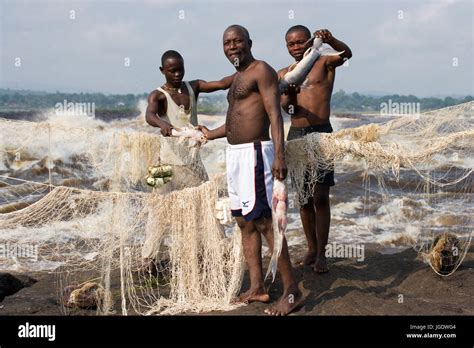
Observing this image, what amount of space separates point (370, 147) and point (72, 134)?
9.48 feet

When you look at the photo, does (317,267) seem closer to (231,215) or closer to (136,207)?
(231,215)

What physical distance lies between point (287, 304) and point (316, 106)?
217cm

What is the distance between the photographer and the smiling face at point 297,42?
559 centimetres

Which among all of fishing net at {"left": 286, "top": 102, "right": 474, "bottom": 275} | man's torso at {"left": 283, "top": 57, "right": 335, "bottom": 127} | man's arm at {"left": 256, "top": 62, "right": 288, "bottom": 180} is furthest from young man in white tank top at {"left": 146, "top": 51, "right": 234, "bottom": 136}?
fishing net at {"left": 286, "top": 102, "right": 474, "bottom": 275}

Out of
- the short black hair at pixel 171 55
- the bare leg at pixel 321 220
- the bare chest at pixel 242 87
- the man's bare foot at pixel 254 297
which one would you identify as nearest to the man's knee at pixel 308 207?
the bare leg at pixel 321 220

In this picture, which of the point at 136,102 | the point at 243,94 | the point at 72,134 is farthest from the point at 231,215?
the point at 136,102

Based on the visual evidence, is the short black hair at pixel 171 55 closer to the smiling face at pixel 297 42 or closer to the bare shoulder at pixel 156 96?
the bare shoulder at pixel 156 96

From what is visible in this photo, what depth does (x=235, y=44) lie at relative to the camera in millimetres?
4543

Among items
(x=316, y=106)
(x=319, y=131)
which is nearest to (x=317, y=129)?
(x=319, y=131)

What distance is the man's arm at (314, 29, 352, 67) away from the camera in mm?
5375

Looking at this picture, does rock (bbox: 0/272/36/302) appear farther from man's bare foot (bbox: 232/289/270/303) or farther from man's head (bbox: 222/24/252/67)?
man's head (bbox: 222/24/252/67)

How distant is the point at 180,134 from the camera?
16.8 feet

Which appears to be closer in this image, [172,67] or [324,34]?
[324,34]

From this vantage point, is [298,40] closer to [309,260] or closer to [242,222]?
[242,222]
